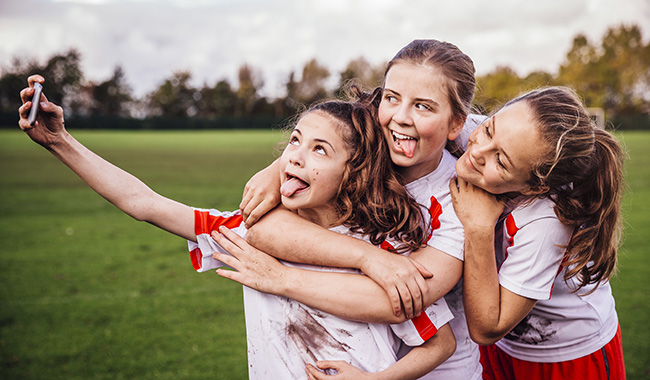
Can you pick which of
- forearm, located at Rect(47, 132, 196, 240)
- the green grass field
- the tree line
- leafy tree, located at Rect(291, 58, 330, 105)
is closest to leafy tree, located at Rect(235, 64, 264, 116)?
the tree line

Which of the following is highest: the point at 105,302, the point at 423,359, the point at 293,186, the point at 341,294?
the point at 293,186

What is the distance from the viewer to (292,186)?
199 centimetres

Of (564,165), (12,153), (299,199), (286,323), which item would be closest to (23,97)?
(299,199)

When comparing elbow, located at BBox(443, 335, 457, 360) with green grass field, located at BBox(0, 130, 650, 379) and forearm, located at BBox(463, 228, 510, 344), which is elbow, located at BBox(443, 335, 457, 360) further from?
green grass field, located at BBox(0, 130, 650, 379)

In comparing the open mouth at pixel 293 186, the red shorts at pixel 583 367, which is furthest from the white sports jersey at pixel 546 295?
the open mouth at pixel 293 186

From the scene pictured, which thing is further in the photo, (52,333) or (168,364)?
(52,333)

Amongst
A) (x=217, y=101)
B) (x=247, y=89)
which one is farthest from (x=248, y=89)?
(x=217, y=101)

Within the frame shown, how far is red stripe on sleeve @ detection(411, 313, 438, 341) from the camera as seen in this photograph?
1.86 m

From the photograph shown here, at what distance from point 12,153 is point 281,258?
2447 cm

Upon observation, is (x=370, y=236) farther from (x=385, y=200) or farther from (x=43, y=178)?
(x=43, y=178)

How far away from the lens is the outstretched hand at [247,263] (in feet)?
6.53

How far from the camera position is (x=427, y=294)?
1806 millimetres

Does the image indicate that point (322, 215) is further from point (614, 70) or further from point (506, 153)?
point (614, 70)

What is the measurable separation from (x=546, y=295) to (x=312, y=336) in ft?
2.90
